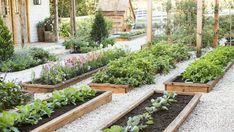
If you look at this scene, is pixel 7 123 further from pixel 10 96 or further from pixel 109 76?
pixel 109 76

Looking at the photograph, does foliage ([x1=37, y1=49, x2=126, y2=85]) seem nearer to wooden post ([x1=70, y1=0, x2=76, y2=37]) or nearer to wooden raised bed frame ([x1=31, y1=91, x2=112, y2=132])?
A: wooden raised bed frame ([x1=31, y1=91, x2=112, y2=132])

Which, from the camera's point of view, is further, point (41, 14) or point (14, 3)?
point (41, 14)

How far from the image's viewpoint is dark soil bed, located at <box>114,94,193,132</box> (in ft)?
17.1

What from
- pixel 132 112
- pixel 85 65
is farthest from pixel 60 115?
pixel 85 65

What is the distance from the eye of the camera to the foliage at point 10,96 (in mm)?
6212

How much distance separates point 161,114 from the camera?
19.0ft

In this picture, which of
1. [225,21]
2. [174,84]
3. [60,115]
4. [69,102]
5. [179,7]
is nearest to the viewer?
[60,115]

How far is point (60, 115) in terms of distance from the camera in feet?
18.6

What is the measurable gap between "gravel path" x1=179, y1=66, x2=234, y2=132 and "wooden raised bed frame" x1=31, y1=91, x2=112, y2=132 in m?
1.58

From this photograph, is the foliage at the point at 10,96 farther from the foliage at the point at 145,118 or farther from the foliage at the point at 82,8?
the foliage at the point at 82,8

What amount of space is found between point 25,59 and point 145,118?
6.65 meters

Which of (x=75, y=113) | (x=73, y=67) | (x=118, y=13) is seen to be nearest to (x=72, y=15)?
(x=118, y=13)

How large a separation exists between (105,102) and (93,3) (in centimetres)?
2051

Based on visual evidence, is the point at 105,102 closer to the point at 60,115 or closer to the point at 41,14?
the point at 60,115
